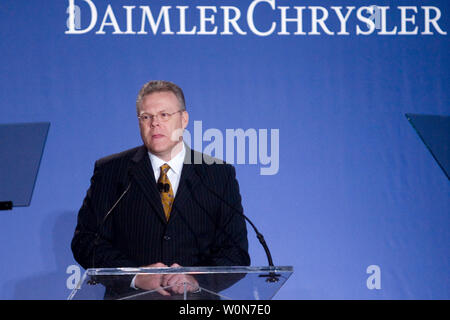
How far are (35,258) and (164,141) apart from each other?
1118 mm

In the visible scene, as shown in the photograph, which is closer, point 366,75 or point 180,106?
point 180,106

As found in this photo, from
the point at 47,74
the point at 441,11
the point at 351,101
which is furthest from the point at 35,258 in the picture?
the point at 441,11

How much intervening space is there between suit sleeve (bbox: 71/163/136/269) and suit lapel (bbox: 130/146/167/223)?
146mm

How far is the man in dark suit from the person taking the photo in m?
2.85

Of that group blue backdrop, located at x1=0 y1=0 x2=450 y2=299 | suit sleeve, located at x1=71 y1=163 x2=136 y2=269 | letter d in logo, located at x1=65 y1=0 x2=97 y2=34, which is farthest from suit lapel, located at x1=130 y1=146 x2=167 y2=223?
letter d in logo, located at x1=65 y1=0 x2=97 y2=34

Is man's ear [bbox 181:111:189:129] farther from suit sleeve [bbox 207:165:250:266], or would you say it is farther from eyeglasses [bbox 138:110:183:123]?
suit sleeve [bbox 207:165:250:266]

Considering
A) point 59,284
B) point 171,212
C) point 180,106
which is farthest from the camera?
point 59,284

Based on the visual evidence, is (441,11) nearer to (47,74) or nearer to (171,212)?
(171,212)

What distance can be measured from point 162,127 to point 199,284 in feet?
4.08

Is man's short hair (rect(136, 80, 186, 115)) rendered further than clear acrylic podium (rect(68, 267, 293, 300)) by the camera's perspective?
Yes

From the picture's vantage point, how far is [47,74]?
360 cm

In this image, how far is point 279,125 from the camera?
3594 millimetres

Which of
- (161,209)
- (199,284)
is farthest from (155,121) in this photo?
(199,284)

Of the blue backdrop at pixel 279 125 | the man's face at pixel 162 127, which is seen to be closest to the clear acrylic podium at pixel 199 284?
the man's face at pixel 162 127
